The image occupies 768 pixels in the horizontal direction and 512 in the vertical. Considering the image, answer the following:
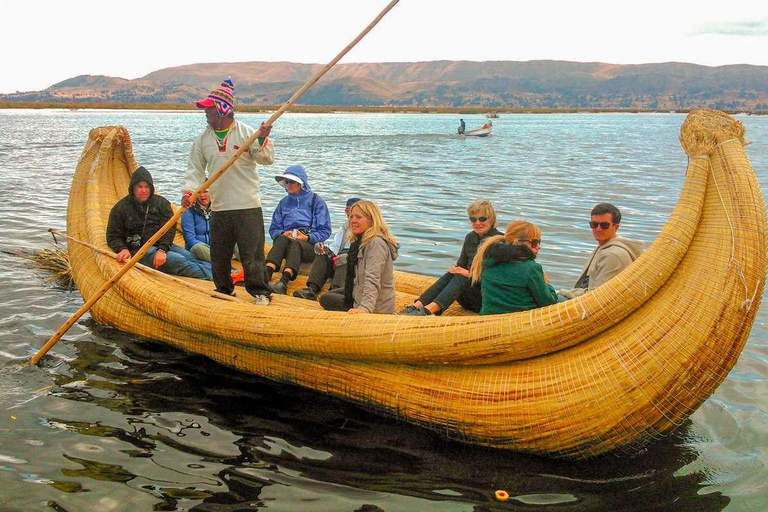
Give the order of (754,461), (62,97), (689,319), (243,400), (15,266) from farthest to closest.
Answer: (62,97), (15,266), (243,400), (754,461), (689,319)

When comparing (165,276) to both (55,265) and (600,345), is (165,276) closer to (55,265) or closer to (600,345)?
(55,265)

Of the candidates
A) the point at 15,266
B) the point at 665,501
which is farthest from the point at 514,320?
the point at 15,266

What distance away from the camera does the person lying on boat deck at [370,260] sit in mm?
5898

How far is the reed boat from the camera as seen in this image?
403 cm

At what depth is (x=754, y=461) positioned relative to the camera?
479cm

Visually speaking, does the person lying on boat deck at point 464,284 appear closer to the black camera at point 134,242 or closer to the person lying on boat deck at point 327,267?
the person lying on boat deck at point 327,267

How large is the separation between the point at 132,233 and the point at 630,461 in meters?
5.60

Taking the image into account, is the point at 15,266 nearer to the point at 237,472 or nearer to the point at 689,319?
the point at 237,472

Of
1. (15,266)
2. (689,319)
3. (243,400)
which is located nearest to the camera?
(689,319)

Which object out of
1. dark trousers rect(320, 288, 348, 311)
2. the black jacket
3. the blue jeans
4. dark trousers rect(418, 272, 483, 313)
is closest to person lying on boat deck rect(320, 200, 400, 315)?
dark trousers rect(320, 288, 348, 311)

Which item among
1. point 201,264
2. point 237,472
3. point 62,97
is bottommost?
point 237,472

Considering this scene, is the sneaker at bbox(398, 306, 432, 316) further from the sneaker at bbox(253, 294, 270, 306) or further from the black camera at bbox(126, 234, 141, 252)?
the black camera at bbox(126, 234, 141, 252)

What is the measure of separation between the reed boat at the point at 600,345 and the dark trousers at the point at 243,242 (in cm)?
120

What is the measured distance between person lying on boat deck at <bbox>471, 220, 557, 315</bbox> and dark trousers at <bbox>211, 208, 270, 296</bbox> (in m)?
2.15
